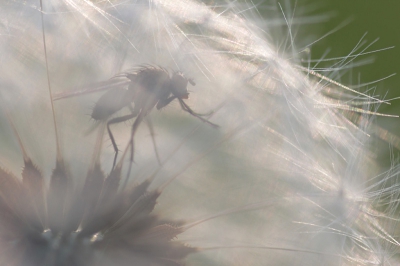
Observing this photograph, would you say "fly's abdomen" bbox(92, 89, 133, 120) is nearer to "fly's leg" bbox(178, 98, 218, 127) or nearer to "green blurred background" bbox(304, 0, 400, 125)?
"fly's leg" bbox(178, 98, 218, 127)

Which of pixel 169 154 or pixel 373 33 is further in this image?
pixel 373 33

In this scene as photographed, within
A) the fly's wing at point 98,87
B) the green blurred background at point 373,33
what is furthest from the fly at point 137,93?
the green blurred background at point 373,33

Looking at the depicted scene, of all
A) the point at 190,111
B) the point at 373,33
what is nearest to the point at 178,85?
the point at 190,111

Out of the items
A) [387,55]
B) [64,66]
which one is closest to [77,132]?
[64,66]

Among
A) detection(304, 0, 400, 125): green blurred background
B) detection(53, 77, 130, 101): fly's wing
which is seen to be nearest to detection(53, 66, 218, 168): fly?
detection(53, 77, 130, 101): fly's wing

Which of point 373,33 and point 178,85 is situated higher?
point 373,33

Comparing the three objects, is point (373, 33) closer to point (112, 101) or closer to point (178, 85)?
point (178, 85)

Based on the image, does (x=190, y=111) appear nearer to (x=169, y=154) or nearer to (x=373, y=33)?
(x=169, y=154)

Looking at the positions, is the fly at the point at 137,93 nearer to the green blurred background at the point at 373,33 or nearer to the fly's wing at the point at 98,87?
the fly's wing at the point at 98,87
